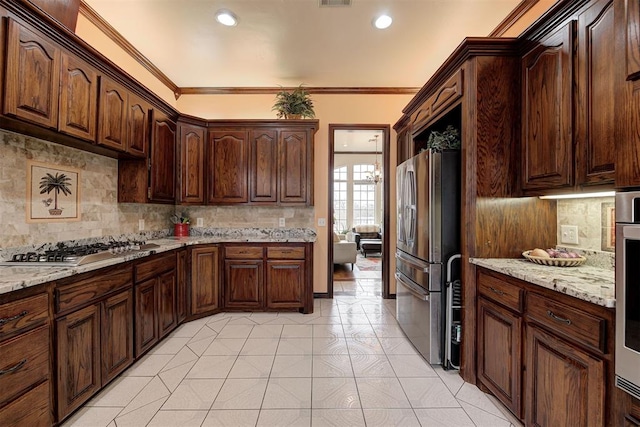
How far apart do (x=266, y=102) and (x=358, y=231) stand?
5.75 meters

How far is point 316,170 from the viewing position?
4082 mm

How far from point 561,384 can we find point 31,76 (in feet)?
11.0

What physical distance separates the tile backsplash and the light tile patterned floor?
1.24 metres

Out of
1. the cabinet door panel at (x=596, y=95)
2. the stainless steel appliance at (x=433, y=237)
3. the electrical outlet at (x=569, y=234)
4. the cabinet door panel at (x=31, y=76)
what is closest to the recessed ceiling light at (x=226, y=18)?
the cabinet door panel at (x=31, y=76)

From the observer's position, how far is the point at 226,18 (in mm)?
2598

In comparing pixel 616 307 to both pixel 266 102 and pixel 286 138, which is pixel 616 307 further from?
pixel 266 102

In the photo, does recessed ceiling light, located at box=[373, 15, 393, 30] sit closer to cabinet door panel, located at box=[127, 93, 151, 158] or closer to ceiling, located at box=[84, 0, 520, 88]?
ceiling, located at box=[84, 0, 520, 88]

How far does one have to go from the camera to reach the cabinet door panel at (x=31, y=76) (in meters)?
1.53

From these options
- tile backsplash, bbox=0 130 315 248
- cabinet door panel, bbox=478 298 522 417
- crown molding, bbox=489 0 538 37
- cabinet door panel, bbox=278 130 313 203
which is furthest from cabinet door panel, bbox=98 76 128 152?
crown molding, bbox=489 0 538 37

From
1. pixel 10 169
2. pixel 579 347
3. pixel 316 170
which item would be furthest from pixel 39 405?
pixel 316 170

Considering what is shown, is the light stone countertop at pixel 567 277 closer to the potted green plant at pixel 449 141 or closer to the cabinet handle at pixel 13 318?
the potted green plant at pixel 449 141

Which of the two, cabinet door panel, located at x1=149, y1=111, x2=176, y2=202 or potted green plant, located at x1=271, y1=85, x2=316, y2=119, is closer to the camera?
cabinet door panel, located at x1=149, y1=111, x2=176, y2=202

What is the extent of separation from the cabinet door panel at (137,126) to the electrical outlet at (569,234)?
3682 mm

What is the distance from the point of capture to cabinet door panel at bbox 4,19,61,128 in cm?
153
